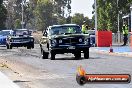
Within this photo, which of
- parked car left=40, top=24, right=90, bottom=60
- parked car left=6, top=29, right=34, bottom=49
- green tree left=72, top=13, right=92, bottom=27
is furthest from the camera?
green tree left=72, top=13, right=92, bottom=27

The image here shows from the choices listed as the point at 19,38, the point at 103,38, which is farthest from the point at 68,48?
the point at 103,38

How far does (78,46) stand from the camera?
26672 mm

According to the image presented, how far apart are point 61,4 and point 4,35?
99820mm

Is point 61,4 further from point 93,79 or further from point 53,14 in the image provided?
point 93,79

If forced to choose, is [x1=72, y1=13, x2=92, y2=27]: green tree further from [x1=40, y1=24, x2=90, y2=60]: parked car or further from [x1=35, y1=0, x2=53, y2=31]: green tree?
[x1=40, y1=24, x2=90, y2=60]: parked car

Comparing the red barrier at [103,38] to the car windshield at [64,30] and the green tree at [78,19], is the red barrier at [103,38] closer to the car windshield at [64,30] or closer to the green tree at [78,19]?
the car windshield at [64,30]

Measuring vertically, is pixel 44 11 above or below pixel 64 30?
above

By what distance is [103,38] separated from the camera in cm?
4559

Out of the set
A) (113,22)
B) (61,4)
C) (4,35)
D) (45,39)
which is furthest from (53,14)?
(45,39)

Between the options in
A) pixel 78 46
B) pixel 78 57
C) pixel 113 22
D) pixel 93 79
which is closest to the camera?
pixel 93 79

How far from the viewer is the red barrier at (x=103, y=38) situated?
45.3 m

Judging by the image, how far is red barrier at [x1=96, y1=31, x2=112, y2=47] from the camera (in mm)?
45344

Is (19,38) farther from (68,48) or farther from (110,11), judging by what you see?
(110,11)

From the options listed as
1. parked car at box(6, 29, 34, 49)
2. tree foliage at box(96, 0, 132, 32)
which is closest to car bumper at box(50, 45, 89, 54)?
parked car at box(6, 29, 34, 49)
